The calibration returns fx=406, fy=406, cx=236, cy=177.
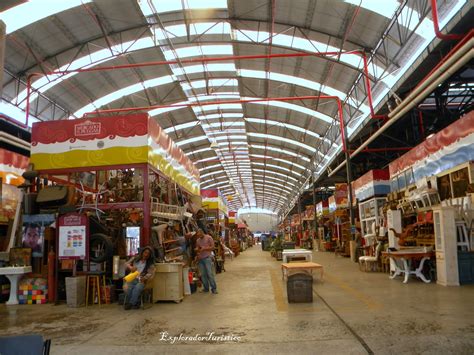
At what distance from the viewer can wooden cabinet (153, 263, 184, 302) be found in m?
8.18

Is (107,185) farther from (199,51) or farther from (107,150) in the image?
(199,51)

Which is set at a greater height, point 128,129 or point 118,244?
point 128,129

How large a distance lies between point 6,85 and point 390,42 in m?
13.5

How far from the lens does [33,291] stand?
8.72 m

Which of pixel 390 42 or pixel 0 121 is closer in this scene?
pixel 390 42

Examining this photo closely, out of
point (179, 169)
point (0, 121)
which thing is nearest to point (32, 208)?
point (179, 169)

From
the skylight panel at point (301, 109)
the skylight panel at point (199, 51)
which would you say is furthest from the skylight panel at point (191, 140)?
the skylight panel at point (199, 51)

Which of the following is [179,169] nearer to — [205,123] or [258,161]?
[205,123]

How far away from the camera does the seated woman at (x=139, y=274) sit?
7.64m

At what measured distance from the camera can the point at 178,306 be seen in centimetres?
775

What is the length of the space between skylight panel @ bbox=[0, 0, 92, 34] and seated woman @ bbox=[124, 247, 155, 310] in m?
8.77

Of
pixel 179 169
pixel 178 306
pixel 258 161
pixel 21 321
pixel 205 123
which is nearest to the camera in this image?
pixel 21 321

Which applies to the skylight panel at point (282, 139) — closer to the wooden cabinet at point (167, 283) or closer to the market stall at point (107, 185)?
the market stall at point (107, 185)

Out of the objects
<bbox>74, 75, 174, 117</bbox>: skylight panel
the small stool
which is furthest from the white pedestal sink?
<bbox>74, 75, 174, 117</bbox>: skylight panel
